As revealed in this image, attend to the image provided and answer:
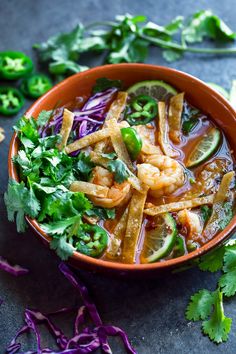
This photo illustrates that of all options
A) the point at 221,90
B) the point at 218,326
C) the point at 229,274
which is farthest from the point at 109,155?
the point at 221,90

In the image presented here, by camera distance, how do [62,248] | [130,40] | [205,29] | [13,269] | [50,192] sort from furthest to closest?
[205,29] → [130,40] → [13,269] → [50,192] → [62,248]

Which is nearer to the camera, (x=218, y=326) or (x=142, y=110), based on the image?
(x=218, y=326)

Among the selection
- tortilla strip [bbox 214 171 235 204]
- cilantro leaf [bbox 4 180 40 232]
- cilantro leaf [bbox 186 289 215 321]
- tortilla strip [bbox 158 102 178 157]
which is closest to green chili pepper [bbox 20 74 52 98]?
tortilla strip [bbox 158 102 178 157]

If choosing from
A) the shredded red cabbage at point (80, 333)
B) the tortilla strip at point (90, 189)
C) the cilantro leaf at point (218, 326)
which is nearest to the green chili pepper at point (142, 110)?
the tortilla strip at point (90, 189)

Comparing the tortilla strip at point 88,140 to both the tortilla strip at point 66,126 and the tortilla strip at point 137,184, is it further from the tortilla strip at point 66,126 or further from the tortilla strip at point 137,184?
the tortilla strip at point 137,184

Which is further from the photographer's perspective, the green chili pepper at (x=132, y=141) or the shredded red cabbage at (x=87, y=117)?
the shredded red cabbage at (x=87, y=117)

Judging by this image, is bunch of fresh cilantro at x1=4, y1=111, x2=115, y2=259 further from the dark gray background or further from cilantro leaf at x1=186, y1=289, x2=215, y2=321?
cilantro leaf at x1=186, y1=289, x2=215, y2=321

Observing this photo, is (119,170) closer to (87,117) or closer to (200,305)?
(87,117)
